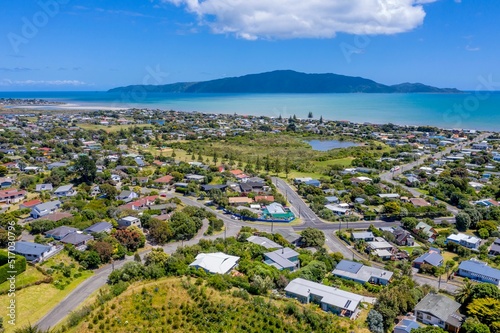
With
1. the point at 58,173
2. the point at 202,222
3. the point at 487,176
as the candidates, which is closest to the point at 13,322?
the point at 202,222

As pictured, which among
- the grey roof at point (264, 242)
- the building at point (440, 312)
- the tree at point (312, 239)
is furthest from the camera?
the tree at point (312, 239)

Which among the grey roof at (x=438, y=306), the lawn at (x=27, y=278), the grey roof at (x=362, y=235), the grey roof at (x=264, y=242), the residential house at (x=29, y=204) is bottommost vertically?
the grey roof at (x=362, y=235)

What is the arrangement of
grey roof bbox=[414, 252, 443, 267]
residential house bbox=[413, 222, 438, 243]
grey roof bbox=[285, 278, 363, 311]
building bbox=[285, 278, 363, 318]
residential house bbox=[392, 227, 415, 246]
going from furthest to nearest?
residential house bbox=[413, 222, 438, 243] → residential house bbox=[392, 227, 415, 246] → grey roof bbox=[414, 252, 443, 267] → grey roof bbox=[285, 278, 363, 311] → building bbox=[285, 278, 363, 318]

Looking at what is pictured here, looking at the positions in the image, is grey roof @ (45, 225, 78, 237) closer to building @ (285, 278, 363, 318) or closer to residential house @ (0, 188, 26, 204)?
residential house @ (0, 188, 26, 204)

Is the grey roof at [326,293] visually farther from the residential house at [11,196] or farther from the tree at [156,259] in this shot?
the residential house at [11,196]

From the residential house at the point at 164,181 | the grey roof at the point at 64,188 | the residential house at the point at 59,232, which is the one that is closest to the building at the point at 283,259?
the residential house at the point at 59,232

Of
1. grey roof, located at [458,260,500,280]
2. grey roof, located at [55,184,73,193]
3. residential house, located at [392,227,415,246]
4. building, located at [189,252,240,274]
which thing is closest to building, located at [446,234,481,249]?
residential house, located at [392,227,415,246]
